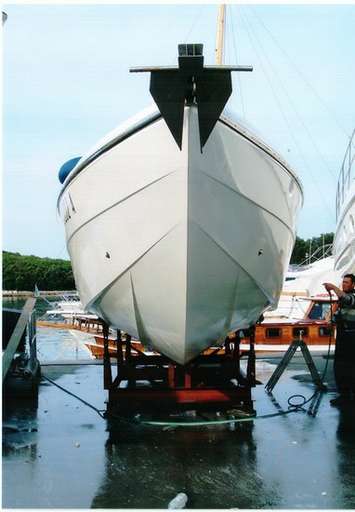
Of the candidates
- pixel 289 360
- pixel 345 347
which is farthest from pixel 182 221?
pixel 289 360

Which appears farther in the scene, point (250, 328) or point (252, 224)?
point (250, 328)

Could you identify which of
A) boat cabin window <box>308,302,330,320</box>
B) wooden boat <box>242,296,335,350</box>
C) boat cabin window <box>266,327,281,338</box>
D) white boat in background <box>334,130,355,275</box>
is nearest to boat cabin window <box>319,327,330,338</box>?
wooden boat <box>242,296,335,350</box>

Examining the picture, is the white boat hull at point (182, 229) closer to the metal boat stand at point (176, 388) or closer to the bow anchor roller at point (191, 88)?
the bow anchor roller at point (191, 88)

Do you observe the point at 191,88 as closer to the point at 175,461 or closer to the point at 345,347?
the point at 175,461

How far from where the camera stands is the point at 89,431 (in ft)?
19.0

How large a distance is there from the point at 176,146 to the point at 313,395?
4069 millimetres

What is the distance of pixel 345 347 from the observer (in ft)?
22.2

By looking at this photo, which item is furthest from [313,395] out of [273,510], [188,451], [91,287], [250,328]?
[273,510]

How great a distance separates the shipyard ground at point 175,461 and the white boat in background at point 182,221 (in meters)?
0.97

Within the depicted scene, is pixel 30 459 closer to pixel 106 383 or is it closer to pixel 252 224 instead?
pixel 106 383

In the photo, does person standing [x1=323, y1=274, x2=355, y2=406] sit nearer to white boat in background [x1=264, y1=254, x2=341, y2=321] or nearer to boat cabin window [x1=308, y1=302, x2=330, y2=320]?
boat cabin window [x1=308, y1=302, x2=330, y2=320]

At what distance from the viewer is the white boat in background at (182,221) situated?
4793 millimetres

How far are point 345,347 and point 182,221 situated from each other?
9.99 ft

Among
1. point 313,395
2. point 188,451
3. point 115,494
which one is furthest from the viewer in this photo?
point 313,395
